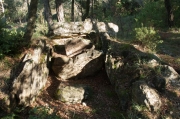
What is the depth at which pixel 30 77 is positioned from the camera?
29.4ft

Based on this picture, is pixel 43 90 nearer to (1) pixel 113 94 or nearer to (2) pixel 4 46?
(2) pixel 4 46

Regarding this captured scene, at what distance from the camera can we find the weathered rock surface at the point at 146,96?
27.2 ft

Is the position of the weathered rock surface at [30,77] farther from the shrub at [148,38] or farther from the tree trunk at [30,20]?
the shrub at [148,38]

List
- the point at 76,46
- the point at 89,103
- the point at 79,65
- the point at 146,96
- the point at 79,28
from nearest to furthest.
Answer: the point at 146,96 → the point at 89,103 → the point at 79,65 → the point at 76,46 → the point at 79,28

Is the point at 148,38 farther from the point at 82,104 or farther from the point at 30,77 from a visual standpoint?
the point at 30,77

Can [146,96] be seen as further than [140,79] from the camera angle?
No

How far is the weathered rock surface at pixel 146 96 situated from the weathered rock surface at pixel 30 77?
4.47 metres

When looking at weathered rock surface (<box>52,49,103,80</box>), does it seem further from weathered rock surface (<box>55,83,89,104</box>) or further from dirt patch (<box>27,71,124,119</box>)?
weathered rock surface (<box>55,83,89,104</box>)

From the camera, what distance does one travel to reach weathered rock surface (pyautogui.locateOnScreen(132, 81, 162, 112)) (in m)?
8.29

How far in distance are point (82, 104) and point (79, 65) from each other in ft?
8.52

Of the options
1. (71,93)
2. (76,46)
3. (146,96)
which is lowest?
(71,93)

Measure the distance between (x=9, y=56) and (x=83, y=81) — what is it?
415 centimetres

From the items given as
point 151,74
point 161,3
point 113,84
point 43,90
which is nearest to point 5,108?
point 43,90

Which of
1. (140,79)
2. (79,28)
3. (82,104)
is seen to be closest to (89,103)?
(82,104)
